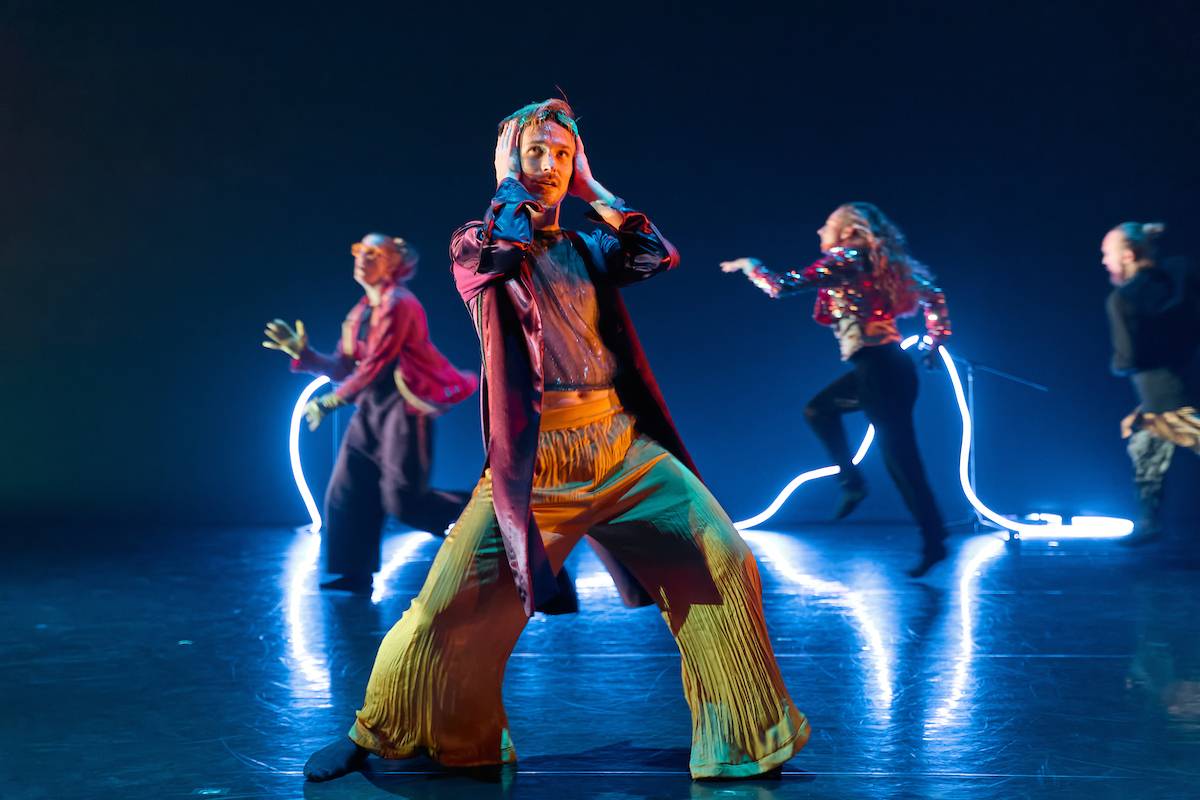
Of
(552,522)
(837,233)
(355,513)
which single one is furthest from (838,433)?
(552,522)

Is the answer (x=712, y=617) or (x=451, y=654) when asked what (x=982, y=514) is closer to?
(x=712, y=617)

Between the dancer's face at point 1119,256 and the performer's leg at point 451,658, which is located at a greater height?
the dancer's face at point 1119,256

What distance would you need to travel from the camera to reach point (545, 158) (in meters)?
3.15

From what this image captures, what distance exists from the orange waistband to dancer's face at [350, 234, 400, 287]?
3108 mm

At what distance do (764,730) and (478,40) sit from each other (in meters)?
6.55

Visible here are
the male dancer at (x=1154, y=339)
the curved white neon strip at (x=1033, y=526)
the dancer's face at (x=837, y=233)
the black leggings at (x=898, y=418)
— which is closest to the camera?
the black leggings at (x=898, y=418)

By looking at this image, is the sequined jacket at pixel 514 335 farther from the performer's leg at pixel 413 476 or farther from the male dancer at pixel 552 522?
the performer's leg at pixel 413 476

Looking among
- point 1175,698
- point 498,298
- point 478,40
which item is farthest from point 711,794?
point 478,40

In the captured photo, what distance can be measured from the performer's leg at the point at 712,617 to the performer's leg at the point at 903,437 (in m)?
3.12

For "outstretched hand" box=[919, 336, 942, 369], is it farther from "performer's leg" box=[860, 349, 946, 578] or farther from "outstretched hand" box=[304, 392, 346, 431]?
"outstretched hand" box=[304, 392, 346, 431]

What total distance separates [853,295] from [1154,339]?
6.32ft

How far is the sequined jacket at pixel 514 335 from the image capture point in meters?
3.02

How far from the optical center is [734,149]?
862 cm

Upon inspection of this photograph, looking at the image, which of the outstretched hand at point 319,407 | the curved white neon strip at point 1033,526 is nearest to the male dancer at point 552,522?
the outstretched hand at point 319,407
